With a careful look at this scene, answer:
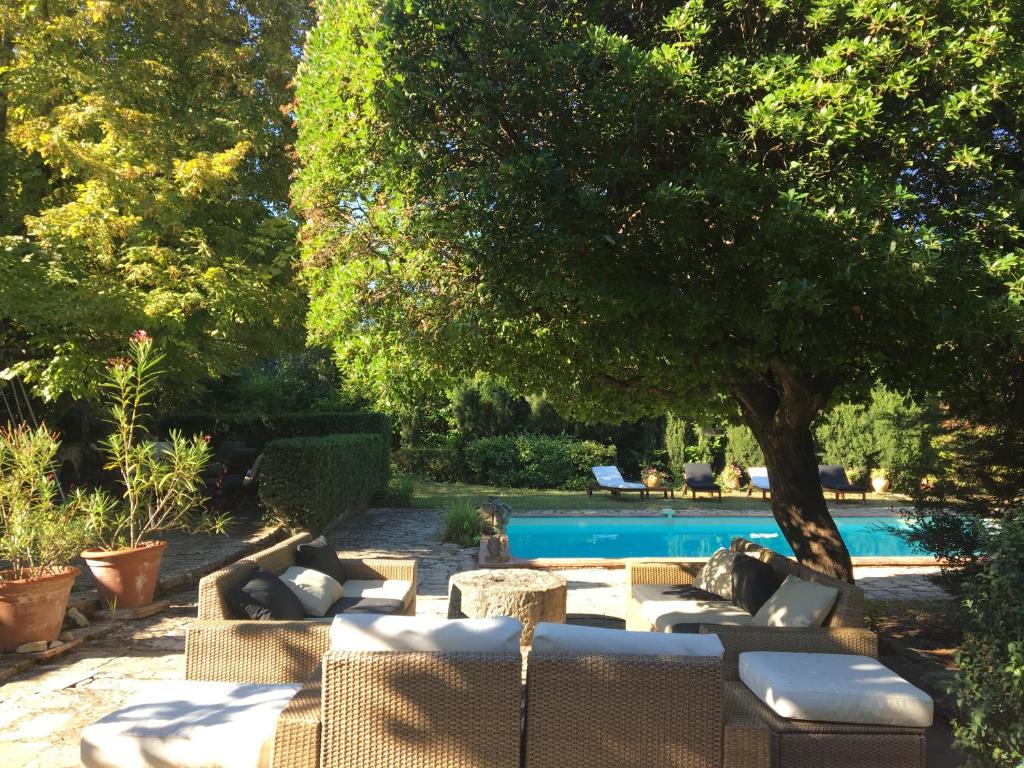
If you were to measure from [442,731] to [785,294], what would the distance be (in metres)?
3.08

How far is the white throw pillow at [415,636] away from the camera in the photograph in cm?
312

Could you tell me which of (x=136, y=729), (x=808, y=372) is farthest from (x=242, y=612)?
(x=808, y=372)

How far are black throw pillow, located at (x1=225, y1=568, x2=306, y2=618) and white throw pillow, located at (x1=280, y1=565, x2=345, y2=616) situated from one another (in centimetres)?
30

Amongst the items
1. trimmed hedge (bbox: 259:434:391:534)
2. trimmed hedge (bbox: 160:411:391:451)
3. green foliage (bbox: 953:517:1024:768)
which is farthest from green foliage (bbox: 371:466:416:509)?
green foliage (bbox: 953:517:1024:768)

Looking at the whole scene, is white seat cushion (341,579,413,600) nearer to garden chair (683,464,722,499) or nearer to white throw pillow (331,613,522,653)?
white throw pillow (331,613,522,653)

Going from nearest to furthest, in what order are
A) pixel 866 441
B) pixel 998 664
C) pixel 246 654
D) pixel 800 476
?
pixel 998 664, pixel 246 654, pixel 800 476, pixel 866 441

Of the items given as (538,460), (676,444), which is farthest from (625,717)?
(676,444)

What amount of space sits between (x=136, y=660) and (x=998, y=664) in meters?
5.60

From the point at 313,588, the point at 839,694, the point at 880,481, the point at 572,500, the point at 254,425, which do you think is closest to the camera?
the point at 839,694

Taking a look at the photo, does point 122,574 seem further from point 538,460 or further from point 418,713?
point 538,460

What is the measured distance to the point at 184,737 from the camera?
320cm

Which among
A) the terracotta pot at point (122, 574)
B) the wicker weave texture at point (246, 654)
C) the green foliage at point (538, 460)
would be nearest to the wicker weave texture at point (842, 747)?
the wicker weave texture at point (246, 654)

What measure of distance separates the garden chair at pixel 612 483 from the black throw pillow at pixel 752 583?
11637 millimetres

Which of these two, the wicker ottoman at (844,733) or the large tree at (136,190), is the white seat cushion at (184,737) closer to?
the wicker ottoman at (844,733)
